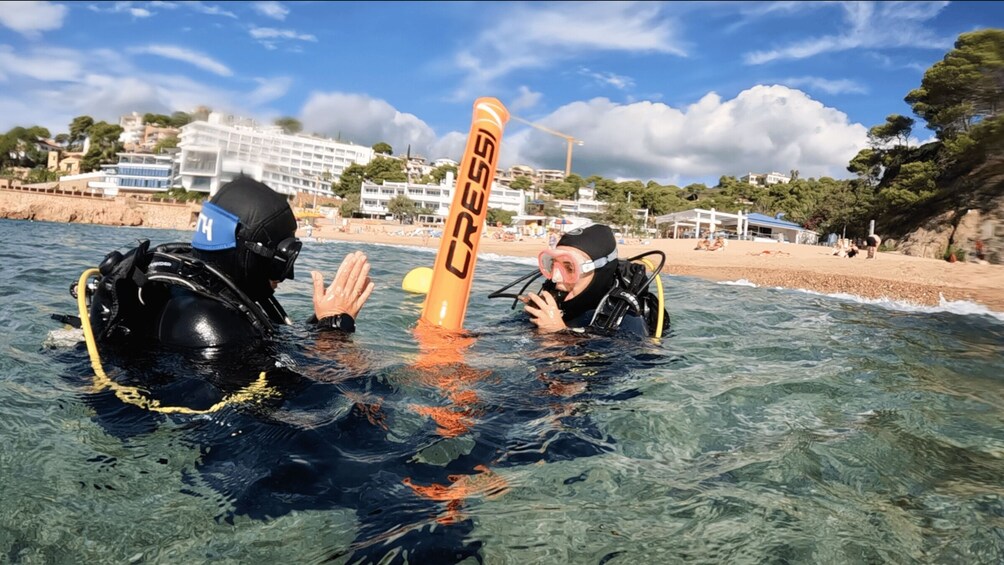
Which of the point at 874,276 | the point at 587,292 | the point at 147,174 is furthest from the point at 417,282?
the point at 874,276

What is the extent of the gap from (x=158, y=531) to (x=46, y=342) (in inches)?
88.9

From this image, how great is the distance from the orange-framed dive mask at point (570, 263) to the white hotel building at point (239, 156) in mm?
2103

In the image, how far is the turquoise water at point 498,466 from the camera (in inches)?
64.8

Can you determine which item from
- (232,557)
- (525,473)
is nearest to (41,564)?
(232,557)

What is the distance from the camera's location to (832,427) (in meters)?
2.92

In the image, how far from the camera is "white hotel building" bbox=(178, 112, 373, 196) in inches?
93.3

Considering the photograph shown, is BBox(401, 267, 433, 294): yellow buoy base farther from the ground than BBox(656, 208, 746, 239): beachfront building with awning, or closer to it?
closer to it

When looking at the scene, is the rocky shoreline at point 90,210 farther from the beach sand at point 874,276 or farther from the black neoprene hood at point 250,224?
the black neoprene hood at point 250,224

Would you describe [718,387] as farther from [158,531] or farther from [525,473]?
[158,531]

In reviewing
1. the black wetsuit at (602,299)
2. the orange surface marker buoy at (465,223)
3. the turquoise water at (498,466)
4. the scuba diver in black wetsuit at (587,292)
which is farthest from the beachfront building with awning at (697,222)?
the turquoise water at (498,466)

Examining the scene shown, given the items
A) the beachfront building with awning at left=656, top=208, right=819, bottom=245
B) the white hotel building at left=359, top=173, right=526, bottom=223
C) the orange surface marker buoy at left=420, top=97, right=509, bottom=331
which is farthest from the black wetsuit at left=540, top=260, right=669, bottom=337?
the white hotel building at left=359, top=173, right=526, bottom=223

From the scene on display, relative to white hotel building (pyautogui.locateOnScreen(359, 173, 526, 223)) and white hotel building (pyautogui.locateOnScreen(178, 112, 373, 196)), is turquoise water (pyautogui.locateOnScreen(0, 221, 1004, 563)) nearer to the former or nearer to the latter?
white hotel building (pyautogui.locateOnScreen(178, 112, 373, 196))

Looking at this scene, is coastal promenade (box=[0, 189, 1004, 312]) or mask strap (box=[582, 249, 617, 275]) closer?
mask strap (box=[582, 249, 617, 275])

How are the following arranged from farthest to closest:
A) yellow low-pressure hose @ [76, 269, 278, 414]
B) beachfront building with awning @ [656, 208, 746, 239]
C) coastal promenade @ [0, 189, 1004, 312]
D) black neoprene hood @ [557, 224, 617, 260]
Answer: beachfront building with awning @ [656, 208, 746, 239]
coastal promenade @ [0, 189, 1004, 312]
black neoprene hood @ [557, 224, 617, 260]
yellow low-pressure hose @ [76, 269, 278, 414]
